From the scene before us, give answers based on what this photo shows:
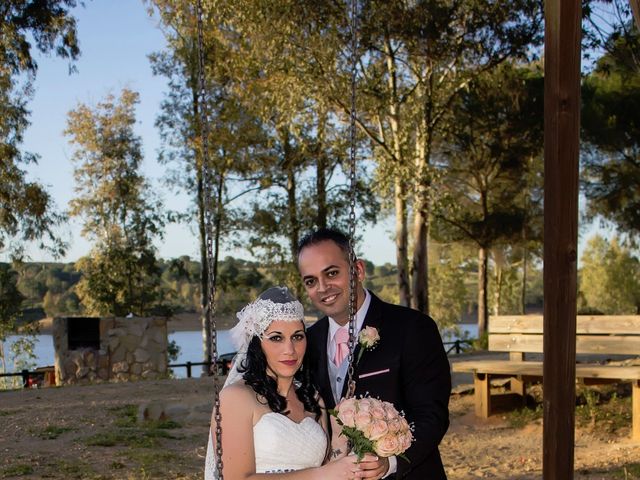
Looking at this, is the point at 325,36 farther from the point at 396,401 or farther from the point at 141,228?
the point at 396,401

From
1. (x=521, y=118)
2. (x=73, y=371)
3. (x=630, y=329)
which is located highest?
(x=521, y=118)

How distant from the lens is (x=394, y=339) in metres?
3.34

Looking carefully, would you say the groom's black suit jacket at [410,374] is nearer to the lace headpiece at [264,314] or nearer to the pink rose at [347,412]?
the lace headpiece at [264,314]

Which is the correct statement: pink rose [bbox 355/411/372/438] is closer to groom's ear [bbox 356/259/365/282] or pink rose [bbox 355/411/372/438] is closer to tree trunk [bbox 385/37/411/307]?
groom's ear [bbox 356/259/365/282]

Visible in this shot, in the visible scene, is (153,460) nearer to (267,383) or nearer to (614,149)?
→ (267,383)

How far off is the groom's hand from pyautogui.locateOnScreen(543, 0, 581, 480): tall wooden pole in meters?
1.35

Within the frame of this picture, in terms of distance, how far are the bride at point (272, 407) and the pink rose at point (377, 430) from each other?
209 millimetres

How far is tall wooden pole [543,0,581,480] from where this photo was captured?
3.77 m

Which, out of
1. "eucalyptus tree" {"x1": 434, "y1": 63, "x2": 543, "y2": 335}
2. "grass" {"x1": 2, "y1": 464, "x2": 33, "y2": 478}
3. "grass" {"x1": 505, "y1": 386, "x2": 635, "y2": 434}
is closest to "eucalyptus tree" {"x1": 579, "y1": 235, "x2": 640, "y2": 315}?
"eucalyptus tree" {"x1": 434, "y1": 63, "x2": 543, "y2": 335}

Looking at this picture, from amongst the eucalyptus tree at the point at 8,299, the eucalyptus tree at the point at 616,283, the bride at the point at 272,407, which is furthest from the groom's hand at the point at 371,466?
the eucalyptus tree at the point at 616,283

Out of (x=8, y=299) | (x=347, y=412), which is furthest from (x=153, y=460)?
(x=8, y=299)

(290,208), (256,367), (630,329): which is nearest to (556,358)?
(256,367)

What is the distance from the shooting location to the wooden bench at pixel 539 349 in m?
7.83

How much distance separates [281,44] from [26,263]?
9191 mm
